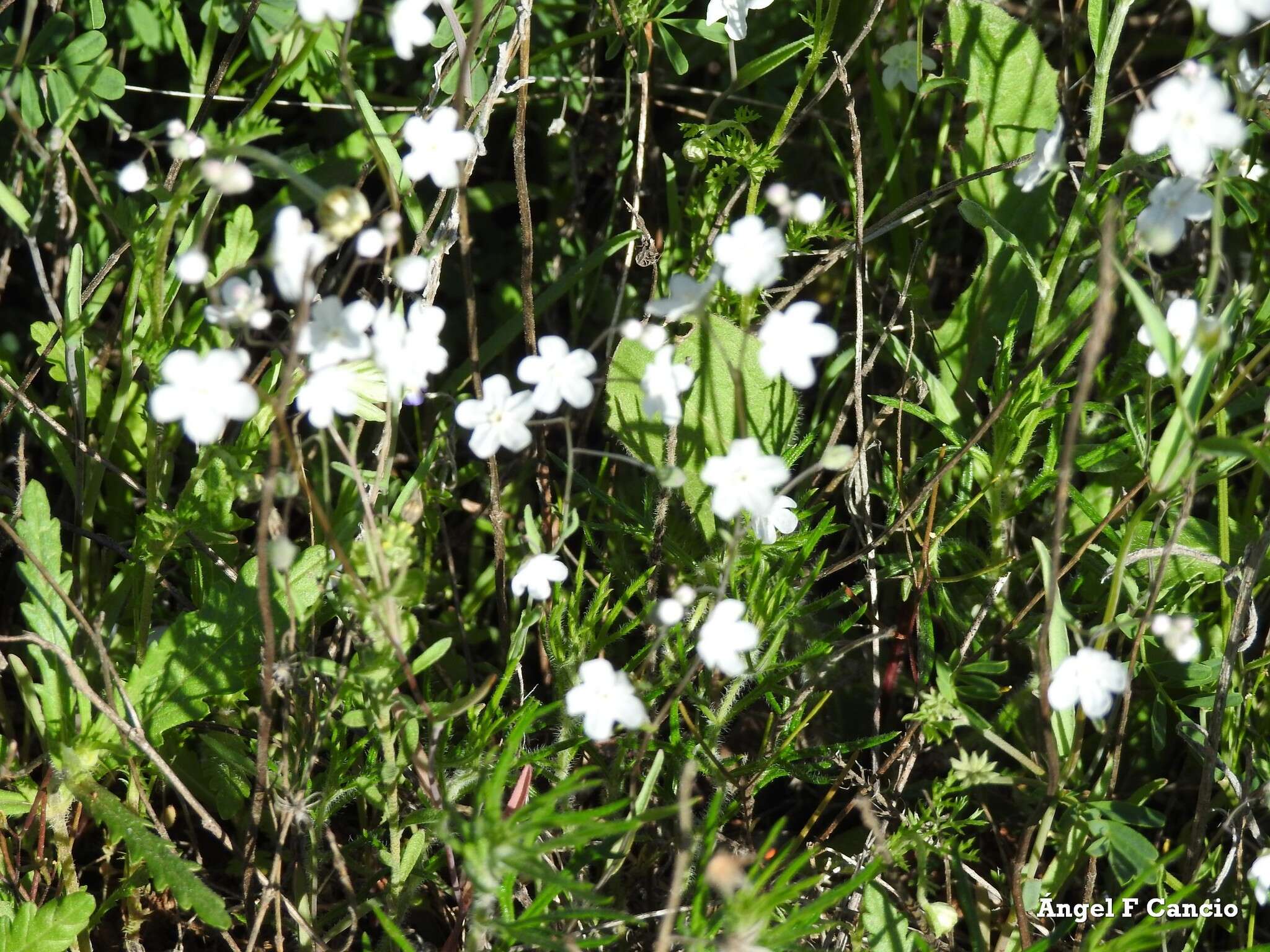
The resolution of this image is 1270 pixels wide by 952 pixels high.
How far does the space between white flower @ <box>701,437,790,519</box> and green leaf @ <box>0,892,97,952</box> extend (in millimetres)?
1231

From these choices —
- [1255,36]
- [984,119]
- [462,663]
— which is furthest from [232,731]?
[1255,36]

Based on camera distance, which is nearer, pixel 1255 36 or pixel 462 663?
pixel 462 663

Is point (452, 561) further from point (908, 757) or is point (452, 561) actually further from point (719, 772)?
point (908, 757)

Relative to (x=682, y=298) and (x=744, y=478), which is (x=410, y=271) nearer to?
(x=682, y=298)

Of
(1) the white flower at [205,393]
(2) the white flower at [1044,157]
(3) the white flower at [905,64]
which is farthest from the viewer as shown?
(3) the white flower at [905,64]

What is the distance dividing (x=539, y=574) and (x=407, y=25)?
0.91m

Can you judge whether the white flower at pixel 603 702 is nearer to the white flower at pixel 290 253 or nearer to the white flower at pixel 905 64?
the white flower at pixel 290 253

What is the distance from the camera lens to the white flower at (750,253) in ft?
5.16

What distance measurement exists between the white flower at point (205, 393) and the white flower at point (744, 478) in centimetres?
65

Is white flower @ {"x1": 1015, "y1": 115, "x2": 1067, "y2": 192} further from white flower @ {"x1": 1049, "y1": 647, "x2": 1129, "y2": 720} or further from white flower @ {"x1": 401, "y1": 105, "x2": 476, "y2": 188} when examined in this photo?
white flower @ {"x1": 401, "y1": 105, "x2": 476, "y2": 188}

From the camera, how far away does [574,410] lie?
273 centimetres

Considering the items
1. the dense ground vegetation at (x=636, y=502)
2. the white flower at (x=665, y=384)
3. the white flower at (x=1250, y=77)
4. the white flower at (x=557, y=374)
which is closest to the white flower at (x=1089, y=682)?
the dense ground vegetation at (x=636, y=502)

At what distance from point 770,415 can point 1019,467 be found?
0.52 meters

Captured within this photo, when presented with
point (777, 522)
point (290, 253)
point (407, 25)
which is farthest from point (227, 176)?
point (777, 522)
